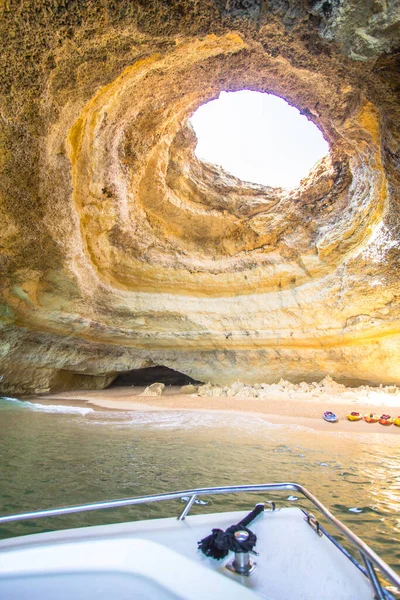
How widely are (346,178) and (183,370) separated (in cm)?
750

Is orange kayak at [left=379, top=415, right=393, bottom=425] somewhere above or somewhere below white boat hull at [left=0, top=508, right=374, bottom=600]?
above

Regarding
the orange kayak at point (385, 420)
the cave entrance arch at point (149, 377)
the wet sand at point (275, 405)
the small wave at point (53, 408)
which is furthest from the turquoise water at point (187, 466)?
the cave entrance arch at point (149, 377)

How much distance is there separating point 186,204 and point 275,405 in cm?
583

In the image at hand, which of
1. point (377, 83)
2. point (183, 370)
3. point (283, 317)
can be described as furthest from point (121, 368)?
point (377, 83)

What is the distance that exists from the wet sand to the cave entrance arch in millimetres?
2339

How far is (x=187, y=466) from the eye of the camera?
401 centimetres

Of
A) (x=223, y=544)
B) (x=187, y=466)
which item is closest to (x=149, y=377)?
(x=187, y=466)

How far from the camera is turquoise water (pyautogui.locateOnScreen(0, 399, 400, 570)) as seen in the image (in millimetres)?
2717

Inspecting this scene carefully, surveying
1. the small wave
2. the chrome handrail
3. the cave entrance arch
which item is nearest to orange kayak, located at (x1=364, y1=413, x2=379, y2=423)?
the chrome handrail

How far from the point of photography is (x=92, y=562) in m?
1.42

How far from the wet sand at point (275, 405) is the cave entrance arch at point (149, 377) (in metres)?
2.34

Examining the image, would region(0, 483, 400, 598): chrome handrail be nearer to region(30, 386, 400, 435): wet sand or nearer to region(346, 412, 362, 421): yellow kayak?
region(30, 386, 400, 435): wet sand

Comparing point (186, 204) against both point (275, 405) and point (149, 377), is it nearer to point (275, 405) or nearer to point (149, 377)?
point (275, 405)

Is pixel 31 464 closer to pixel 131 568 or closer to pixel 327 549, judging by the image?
pixel 131 568
